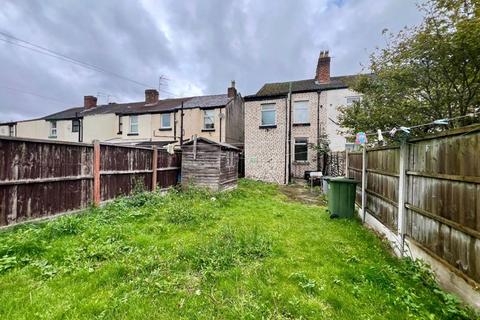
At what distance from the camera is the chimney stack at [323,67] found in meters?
17.1

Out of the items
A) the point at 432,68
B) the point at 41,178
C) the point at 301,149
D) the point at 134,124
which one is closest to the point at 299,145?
the point at 301,149

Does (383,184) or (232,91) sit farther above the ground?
(232,91)

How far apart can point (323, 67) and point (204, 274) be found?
1779 cm

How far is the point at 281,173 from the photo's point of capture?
16.8 metres

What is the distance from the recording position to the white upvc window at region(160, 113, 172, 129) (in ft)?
65.9

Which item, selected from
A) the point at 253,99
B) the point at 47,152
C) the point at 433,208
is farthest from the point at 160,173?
the point at 253,99

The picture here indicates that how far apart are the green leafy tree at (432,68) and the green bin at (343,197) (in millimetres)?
2623

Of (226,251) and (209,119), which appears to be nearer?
(226,251)

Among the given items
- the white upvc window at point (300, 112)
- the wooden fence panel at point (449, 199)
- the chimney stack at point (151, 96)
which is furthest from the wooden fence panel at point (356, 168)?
the chimney stack at point (151, 96)

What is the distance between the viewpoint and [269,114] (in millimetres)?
17391

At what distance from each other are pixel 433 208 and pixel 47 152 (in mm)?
7626

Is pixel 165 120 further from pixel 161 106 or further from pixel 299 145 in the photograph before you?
pixel 299 145

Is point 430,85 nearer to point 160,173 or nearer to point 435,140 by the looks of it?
point 435,140

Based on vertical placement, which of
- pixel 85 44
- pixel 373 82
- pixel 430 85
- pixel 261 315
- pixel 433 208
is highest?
pixel 85 44
